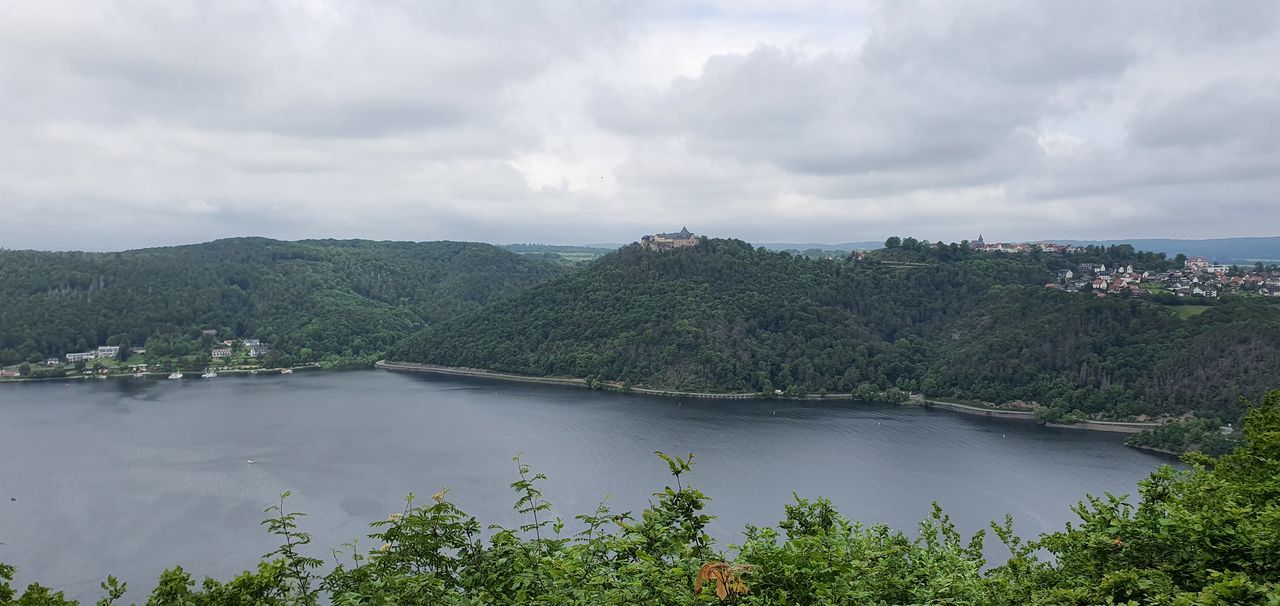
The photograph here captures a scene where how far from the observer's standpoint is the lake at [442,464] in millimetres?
19438

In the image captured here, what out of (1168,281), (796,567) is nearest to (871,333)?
(1168,281)

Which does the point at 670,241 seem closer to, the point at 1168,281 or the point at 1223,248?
the point at 1168,281

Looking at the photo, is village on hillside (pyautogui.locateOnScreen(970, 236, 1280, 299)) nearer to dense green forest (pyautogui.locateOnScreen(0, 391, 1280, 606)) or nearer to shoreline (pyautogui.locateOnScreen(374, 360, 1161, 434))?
shoreline (pyautogui.locateOnScreen(374, 360, 1161, 434))

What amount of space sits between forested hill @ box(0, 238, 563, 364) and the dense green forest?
5431 cm

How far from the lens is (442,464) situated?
85.1ft

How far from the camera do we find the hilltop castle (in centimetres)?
5634

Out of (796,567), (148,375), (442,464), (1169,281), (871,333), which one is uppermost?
(1169,281)

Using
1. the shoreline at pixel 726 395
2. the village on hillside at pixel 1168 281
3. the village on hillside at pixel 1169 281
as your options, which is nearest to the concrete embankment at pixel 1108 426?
the shoreline at pixel 726 395

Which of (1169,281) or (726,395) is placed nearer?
(726,395)

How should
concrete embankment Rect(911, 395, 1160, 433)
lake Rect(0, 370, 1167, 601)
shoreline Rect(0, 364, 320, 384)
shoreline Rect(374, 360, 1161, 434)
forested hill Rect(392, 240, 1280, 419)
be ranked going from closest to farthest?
lake Rect(0, 370, 1167, 601), concrete embankment Rect(911, 395, 1160, 433), shoreline Rect(374, 360, 1161, 434), forested hill Rect(392, 240, 1280, 419), shoreline Rect(0, 364, 320, 384)

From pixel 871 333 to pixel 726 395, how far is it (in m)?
11.6

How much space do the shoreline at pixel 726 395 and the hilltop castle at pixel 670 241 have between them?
15.7m

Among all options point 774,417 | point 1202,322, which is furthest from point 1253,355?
point 774,417

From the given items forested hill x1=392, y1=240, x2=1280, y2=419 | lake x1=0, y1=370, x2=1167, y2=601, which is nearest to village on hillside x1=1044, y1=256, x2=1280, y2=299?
forested hill x1=392, y1=240, x2=1280, y2=419
